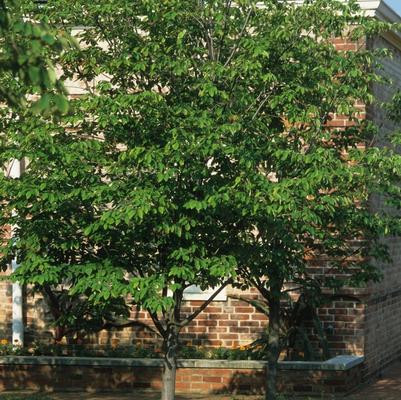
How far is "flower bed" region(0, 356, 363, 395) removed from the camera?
1501 cm

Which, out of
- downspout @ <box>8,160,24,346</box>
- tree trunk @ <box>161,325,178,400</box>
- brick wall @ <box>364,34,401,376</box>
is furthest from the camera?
downspout @ <box>8,160,24,346</box>

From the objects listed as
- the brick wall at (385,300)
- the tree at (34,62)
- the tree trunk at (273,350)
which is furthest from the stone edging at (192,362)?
the tree at (34,62)

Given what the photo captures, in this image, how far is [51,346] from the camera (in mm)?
16531

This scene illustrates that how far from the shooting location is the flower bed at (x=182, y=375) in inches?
591

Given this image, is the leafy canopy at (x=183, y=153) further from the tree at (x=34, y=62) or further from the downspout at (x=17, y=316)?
the downspout at (x=17, y=316)

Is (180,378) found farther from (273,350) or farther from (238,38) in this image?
(238,38)

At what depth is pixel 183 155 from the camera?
10406 millimetres

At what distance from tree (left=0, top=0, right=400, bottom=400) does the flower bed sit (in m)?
3.10

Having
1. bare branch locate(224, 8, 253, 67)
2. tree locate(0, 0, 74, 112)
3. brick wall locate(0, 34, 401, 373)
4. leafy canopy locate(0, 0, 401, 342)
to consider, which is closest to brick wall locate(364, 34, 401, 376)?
brick wall locate(0, 34, 401, 373)

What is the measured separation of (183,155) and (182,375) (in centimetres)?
568

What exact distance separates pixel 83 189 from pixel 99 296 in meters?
1.02

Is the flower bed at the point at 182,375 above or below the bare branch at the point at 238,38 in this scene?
below

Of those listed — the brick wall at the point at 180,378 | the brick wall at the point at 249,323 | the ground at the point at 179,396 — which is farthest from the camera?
the brick wall at the point at 249,323

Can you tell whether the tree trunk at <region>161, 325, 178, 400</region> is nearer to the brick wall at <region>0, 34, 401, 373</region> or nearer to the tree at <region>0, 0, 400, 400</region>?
the tree at <region>0, 0, 400, 400</region>
